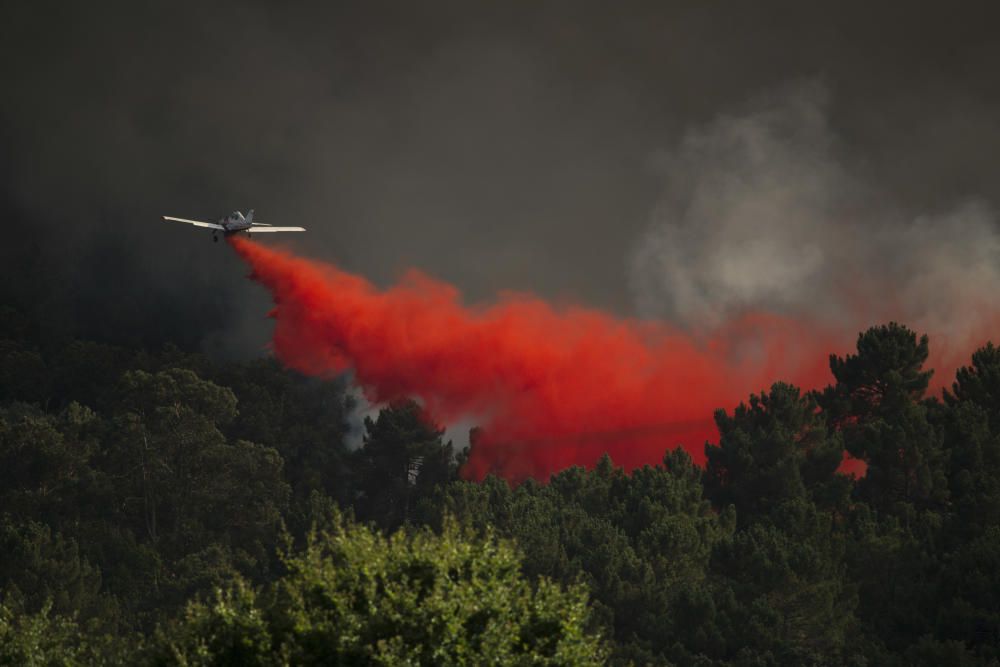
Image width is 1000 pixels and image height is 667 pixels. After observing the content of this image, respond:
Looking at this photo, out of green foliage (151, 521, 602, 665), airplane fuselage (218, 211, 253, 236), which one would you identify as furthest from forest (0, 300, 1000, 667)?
airplane fuselage (218, 211, 253, 236)

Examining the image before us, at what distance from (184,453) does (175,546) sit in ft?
36.4

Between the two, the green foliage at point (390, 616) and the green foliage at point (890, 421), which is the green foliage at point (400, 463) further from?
the green foliage at point (390, 616)

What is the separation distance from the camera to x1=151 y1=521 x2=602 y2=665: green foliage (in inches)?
1716

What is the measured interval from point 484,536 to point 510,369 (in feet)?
159

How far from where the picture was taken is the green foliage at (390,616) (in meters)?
43.6

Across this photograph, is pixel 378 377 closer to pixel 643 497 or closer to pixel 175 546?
pixel 175 546

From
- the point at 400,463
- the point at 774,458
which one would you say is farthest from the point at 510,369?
the point at 774,458

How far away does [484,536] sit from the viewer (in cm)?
11588

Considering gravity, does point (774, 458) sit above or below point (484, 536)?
above

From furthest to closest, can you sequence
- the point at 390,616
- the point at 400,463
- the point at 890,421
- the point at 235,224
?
the point at 400,463, the point at 890,421, the point at 235,224, the point at 390,616

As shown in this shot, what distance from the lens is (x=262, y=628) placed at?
146 feet

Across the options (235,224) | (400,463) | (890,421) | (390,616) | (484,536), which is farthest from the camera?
(400,463)

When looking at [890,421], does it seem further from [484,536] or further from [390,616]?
[390,616]

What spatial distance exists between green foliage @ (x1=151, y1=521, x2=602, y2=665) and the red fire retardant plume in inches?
3713
